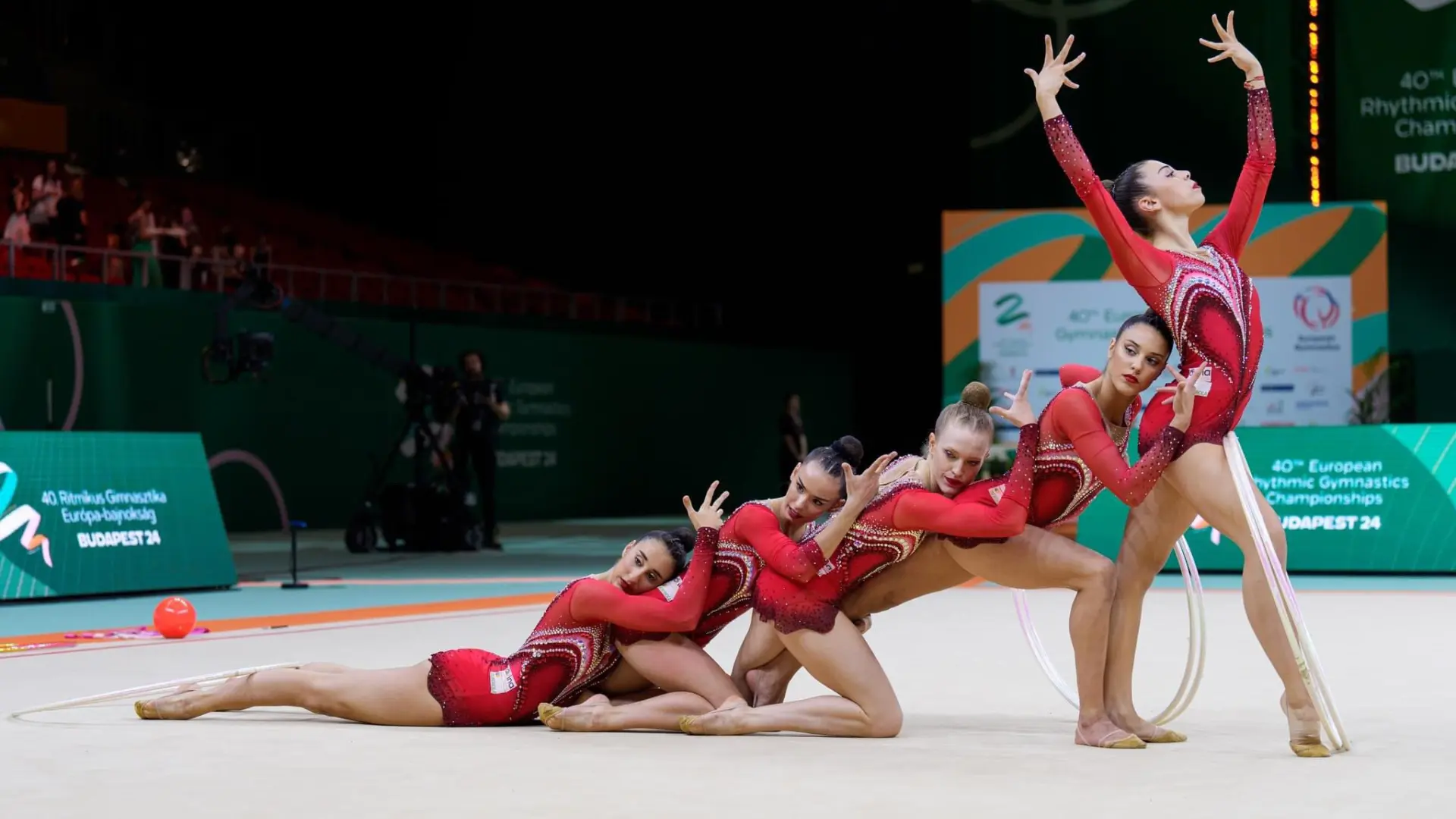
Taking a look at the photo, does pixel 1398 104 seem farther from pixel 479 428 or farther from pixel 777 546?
pixel 777 546

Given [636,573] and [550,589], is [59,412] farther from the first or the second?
[636,573]

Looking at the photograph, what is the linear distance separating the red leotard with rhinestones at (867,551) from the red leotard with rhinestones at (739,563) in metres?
0.05

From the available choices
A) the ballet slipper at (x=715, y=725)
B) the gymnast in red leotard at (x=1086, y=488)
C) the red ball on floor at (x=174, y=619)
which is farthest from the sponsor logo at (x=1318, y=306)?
the ballet slipper at (x=715, y=725)

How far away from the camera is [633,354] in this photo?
78.3ft

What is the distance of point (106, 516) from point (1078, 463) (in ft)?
24.6

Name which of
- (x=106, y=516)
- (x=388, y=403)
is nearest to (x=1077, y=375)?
(x=106, y=516)

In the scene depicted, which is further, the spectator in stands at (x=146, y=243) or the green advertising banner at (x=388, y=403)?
the spectator in stands at (x=146, y=243)

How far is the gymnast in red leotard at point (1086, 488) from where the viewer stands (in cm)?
523

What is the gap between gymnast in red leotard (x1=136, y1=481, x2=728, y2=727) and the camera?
551 cm

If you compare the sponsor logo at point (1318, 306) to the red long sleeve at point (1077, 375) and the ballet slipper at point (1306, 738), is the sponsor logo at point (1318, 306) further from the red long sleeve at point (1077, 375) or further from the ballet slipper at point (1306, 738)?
the ballet slipper at point (1306, 738)

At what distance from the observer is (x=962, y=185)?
1041 inches

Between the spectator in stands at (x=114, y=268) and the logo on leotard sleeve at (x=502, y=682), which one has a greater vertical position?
the spectator in stands at (x=114, y=268)

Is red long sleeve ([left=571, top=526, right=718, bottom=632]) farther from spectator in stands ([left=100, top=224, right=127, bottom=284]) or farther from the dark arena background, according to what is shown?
spectator in stands ([left=100, top=224, right=127, bottom=284])

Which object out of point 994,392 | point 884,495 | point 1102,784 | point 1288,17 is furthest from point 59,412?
point 1102,784
